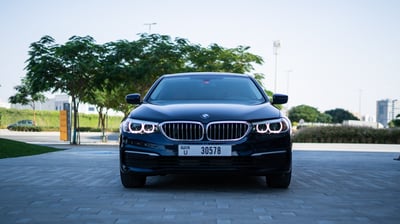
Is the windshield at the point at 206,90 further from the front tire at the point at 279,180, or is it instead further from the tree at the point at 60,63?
the tree at the point at 60,63

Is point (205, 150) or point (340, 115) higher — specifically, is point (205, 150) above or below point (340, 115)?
above

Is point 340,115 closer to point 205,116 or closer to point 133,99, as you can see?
point 133,99

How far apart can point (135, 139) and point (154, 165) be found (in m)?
0.37

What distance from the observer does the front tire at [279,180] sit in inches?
249

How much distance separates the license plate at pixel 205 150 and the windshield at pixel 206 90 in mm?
1022

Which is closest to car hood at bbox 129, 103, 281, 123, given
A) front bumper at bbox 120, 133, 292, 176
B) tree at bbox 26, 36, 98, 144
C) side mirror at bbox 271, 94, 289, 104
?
front bumper at bbox 120, 133, 292, 176

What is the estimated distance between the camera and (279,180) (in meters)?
6.38

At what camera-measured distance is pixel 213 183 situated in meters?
7.05

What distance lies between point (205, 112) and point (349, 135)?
92.8 feet

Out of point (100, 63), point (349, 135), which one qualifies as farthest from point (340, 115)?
point (100, 63)

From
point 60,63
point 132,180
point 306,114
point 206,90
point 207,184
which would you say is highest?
point 60,63

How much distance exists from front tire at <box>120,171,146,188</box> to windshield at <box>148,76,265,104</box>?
1.05 meters

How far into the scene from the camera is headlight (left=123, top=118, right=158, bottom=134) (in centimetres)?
595

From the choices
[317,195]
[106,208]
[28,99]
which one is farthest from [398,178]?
[28,99]
